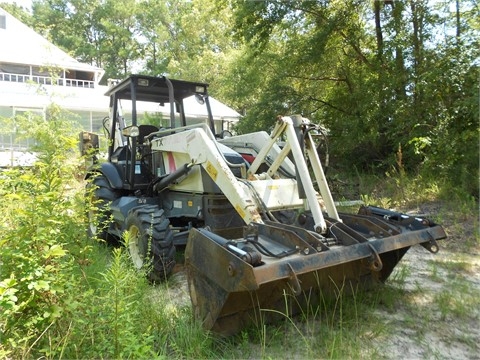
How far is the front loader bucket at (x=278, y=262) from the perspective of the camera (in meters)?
2.58

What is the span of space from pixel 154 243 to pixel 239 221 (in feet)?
3.28

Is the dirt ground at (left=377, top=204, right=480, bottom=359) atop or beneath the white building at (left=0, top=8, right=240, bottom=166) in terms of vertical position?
beneath

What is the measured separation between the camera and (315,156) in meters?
3.67

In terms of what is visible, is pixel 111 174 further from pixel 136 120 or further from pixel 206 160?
pixel 206 160

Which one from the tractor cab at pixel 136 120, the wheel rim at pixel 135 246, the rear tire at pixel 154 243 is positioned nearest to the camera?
the rear tire at pixel 154 243

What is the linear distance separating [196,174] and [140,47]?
34926 millimetres

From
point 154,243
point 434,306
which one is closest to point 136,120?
point 154,243

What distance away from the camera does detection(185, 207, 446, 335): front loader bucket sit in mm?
2578

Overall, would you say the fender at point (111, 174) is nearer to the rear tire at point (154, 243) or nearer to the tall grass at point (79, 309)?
the rear tire at point (154, 243)

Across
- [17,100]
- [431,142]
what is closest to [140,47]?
[17,100]

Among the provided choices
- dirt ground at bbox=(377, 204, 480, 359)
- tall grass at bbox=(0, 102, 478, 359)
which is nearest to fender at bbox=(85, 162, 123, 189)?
tall grass at bbox=(0, 102, 478, 359)

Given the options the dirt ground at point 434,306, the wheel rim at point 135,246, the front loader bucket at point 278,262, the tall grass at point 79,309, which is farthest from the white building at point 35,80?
the front loader bucket at point 278,262

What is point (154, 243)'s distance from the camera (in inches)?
158

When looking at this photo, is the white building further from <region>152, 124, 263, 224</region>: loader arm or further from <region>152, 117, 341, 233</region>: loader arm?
<region>152, 117, 341, 233</region>: loader arm
